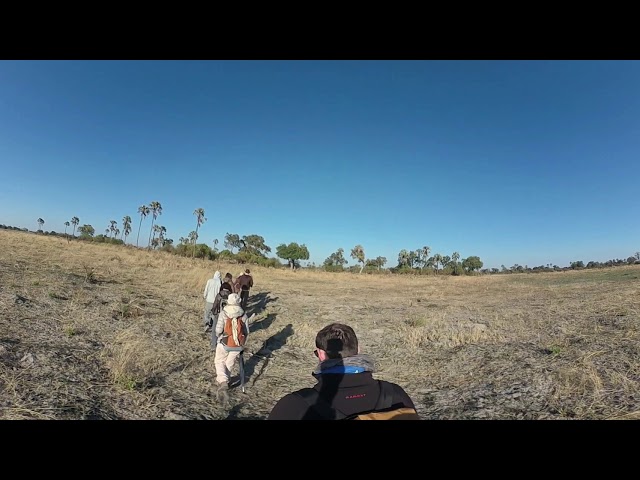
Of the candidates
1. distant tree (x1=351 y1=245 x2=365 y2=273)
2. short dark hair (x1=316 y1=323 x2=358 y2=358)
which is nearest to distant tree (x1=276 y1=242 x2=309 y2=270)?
distant tree (x1=351 y1=245 x2=365 y2=273)

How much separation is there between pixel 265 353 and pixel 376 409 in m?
7.97

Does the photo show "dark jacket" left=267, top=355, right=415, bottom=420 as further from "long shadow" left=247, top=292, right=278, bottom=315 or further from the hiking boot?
"long shadow" left=247, top=292, right=278, bottom=315

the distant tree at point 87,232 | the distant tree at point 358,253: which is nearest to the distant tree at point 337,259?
the distant tree at point 358,253

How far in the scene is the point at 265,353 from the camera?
9719mm

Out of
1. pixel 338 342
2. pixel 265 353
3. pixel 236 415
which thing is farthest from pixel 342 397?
pixel 265 353

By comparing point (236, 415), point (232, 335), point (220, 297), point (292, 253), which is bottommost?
point (236, 415)

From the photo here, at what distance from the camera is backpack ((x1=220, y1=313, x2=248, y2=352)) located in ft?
22.0

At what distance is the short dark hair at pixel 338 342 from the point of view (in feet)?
9.30

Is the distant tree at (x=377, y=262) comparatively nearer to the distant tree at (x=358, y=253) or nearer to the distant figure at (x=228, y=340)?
the distant tree at (x=358, y=253)

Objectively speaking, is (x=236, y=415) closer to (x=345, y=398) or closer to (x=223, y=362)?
(x=223, y=362)
